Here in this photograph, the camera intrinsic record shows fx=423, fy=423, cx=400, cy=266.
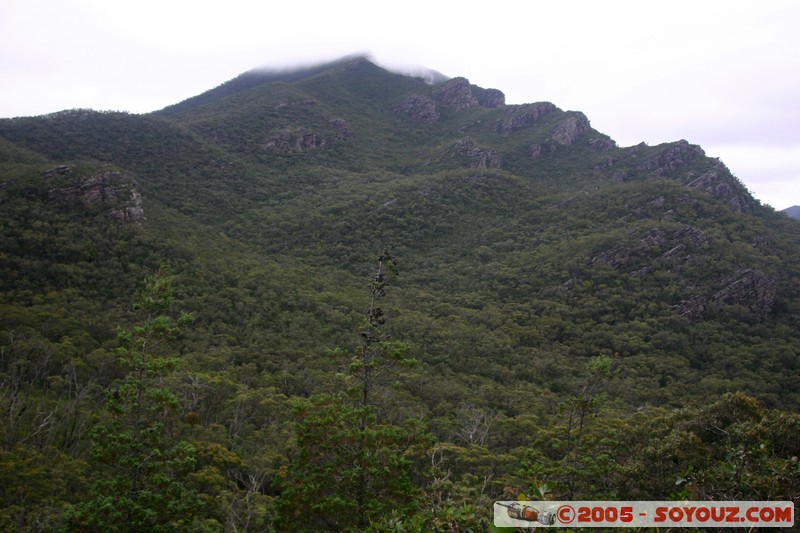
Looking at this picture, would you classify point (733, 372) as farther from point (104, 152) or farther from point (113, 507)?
point (104, 152)

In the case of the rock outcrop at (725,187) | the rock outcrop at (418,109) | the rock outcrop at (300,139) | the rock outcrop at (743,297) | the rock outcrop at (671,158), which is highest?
the rock outcrop at (418,109)

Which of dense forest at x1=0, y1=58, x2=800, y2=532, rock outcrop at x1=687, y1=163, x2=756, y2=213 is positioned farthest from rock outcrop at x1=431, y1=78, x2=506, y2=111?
rock outcrop at x1=687, y1=163, x2=756, y2=213

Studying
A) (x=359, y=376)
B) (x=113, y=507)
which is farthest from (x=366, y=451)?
(x=113, y=507)

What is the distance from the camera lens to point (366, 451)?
393 inches

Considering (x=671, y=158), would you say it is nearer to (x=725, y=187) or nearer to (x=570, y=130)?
(x=725, y=187)

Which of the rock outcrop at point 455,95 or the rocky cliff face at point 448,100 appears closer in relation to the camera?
the rocky cliff face at point 448,100

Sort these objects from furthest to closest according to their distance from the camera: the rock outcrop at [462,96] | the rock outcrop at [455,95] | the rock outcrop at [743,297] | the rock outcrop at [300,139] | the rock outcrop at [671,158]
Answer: the rock outcrop at [462,96] < the rock outcrop at [455,95] < the rock outcrop at [300,139] < the rock outcrop at [671,158] < the rock outcrop at [743,297]

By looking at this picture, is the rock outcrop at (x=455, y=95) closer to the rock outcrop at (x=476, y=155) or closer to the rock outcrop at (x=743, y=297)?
the rock outcrop at (x=476, y=155)

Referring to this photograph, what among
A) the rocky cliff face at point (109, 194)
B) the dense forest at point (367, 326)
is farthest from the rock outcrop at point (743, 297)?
the rocky cliff face at point (109, 194)

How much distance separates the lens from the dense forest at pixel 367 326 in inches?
400

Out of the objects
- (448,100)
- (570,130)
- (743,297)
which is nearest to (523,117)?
(570,130)

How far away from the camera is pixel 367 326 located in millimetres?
11180

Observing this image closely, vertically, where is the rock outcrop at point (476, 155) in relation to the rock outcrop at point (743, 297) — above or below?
above

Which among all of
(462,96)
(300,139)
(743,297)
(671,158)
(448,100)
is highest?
(462,96)
